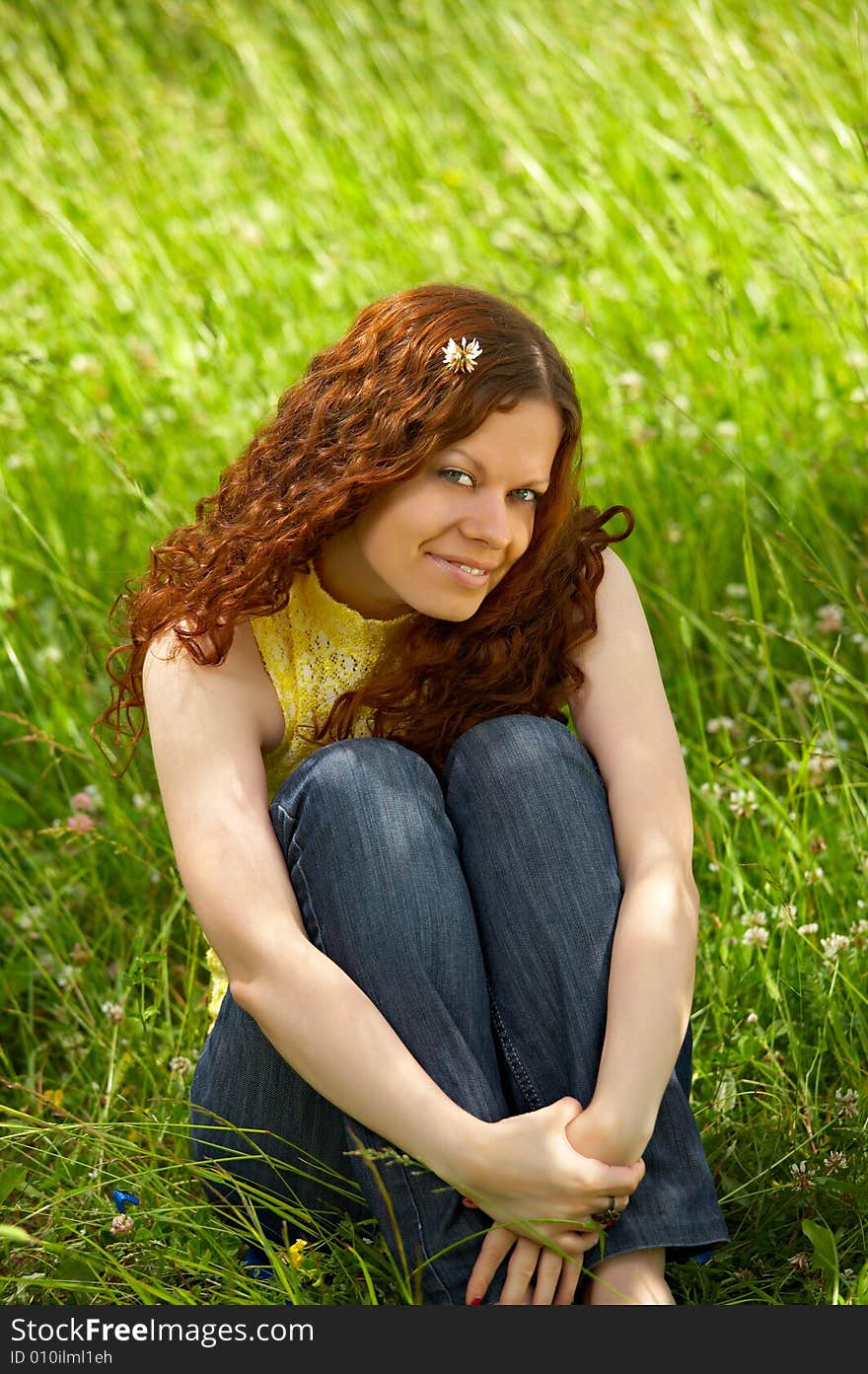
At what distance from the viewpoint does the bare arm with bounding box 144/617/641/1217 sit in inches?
53.8

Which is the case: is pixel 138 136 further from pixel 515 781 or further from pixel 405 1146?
pixel 405 1146

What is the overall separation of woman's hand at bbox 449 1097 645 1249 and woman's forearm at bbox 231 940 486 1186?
17 millimetres

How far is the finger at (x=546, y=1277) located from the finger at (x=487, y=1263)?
0.04m

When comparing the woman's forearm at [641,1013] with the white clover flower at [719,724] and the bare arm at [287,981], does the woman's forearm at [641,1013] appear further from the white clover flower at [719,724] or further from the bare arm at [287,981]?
the white clover flower at [719,724]

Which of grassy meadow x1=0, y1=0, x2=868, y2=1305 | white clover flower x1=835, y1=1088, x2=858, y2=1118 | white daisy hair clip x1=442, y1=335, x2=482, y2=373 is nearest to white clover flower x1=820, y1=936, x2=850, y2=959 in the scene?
grassy meadow x1=0, y1=0, x2=868, y2=1305

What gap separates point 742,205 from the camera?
3.21m

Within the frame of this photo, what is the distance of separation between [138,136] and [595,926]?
337 centimetres

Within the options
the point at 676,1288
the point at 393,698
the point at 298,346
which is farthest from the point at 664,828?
the point at 298,346

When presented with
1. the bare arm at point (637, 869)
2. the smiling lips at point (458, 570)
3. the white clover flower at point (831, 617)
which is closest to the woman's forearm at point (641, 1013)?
the bare arm at point (637, 869)

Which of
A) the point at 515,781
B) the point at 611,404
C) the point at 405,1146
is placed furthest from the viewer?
the point at 611,404

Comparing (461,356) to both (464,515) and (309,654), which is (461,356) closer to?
(464,515)

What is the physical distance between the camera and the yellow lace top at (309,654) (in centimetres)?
167

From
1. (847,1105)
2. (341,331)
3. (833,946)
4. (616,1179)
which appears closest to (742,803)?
(833,946)

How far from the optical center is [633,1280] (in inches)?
55.9
